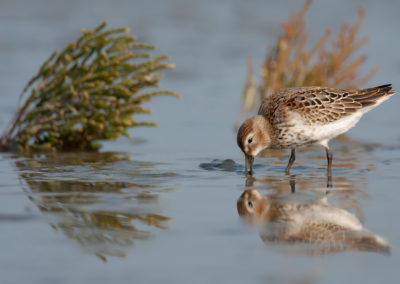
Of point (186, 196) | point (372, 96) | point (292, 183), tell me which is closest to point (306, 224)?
point (186, 196)

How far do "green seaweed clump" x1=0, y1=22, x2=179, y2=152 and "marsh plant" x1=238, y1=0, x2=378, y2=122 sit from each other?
3024 mm

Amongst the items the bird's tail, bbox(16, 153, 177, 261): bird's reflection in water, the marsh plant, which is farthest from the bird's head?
the marsh plant

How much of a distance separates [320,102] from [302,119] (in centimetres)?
40

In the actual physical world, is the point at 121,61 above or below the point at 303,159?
above

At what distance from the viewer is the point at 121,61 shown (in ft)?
32.8

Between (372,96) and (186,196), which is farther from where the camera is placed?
(372,96)

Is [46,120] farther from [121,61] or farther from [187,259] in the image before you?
[187,259]

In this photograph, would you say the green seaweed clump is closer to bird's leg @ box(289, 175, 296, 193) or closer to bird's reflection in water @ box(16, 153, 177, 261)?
bird's reflection in water @ box(16, 153, 177, 261)

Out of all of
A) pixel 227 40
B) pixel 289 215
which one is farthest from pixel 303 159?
pixel 227 40

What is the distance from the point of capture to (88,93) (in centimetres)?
998

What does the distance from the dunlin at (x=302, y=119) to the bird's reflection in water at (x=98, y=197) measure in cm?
133

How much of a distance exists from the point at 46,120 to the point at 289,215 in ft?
16.4

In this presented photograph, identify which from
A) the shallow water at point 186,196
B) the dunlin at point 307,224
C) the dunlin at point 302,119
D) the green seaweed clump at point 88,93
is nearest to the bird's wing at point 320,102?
the dunlin at point 302,119

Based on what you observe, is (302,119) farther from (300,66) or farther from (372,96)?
(300,66)
